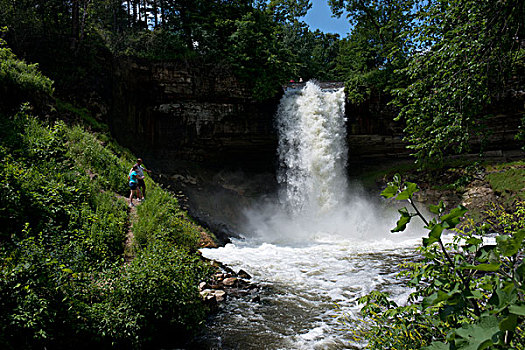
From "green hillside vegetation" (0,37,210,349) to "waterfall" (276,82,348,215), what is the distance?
966 cm

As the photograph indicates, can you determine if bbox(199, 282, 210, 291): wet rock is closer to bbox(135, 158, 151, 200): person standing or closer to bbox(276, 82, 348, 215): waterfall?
bbox(135, 158, 151, 200): person standing

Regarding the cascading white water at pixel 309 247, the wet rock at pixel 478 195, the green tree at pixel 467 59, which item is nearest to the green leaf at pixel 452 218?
the green tree at pixel 467 59

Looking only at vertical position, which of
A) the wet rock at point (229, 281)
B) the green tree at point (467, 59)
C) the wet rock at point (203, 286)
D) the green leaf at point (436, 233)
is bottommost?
the wet rock at point (229, 281)

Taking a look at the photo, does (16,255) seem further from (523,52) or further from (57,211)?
(523,52)

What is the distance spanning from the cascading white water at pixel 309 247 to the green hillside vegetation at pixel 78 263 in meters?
0.99

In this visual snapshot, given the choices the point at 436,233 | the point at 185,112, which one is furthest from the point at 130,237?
the point at 185,112

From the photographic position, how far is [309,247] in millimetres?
11133

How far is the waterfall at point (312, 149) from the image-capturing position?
56.6ft

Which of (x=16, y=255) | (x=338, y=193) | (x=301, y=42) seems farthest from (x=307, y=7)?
(x=16, y=255)

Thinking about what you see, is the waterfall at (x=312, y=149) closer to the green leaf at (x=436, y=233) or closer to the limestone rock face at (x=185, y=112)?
the limestone rock face at (x=185, y=112)

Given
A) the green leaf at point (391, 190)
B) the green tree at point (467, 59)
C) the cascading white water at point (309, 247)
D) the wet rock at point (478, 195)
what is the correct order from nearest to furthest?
the green leaf at point (391, 190), the green tree at point (467, 59), the cascading white water at point (309, 247), the wet rock at point (478, 195)

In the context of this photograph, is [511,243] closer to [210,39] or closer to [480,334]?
[480,334]

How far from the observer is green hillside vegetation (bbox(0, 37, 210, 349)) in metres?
3.79

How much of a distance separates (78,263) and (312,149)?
14260mm
